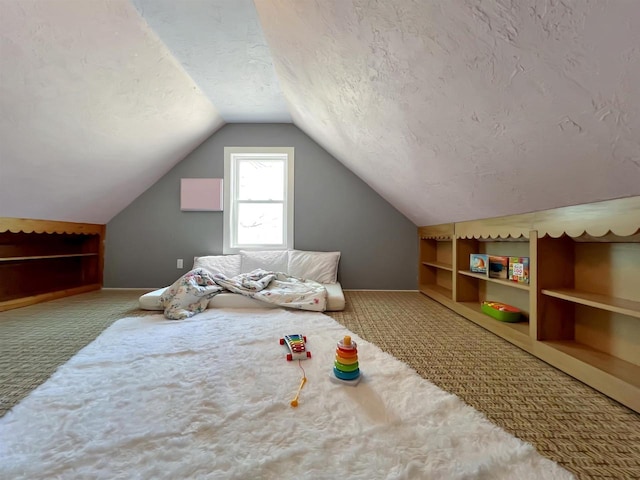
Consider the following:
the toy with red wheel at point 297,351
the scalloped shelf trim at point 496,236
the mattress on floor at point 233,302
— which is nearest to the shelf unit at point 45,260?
the mattress on floor at point 233,302

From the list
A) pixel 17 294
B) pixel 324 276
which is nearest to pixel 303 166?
pixel 324 276

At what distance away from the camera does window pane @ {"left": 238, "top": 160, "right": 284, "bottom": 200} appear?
11.0 feet

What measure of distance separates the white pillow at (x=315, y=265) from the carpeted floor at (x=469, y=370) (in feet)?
2.14

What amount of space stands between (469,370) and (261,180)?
118 inches

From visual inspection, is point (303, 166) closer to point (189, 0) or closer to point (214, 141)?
point (214, 141)

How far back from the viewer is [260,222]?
11.0 ft

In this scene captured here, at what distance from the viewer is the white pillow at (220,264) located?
294 centimetres

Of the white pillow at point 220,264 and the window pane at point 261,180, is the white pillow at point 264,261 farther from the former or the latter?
the window pane at point 261,180

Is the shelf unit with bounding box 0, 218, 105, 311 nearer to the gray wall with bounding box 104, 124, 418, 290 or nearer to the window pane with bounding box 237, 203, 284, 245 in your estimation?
the gray wall with bounding box 104, 124, 418, 290

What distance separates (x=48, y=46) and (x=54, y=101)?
370 mm

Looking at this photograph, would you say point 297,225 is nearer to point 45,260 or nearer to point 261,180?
point 261,180

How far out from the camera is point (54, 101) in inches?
66.5

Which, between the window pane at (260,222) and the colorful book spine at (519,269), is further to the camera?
the window pane at (260,222)

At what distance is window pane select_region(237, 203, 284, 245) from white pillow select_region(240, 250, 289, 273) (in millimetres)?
298
